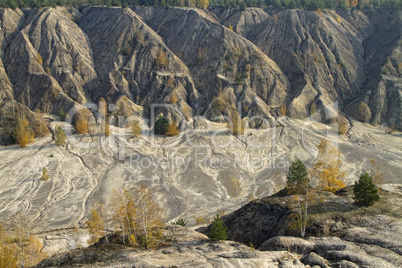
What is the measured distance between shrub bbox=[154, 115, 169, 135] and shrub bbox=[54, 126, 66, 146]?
1695cm

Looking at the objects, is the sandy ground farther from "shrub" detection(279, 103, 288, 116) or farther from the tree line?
the tree line

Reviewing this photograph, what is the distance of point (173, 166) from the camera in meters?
50.3

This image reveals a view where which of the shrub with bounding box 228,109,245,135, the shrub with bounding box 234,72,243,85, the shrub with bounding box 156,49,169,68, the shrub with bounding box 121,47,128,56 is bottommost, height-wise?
the shrub with bounding box 228,109,245,135

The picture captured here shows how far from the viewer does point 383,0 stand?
104 m

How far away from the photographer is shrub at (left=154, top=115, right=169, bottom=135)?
62125mm

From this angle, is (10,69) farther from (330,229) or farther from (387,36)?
(387,36)

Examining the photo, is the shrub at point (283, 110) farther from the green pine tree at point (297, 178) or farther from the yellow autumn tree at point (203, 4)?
the yellow autumn tree at point (203, 4)

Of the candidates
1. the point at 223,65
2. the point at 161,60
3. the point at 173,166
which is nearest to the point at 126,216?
the point at 173,166

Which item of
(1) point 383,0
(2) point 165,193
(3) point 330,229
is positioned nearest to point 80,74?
(2) point 165,193

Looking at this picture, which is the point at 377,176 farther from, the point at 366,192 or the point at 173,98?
the point at 173,98

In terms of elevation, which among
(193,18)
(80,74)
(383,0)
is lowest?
(80,74)

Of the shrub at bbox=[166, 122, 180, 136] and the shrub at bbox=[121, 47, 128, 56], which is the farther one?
the shrub at bbox=[121, 47, 128, 56]

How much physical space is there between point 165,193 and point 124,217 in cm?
2062

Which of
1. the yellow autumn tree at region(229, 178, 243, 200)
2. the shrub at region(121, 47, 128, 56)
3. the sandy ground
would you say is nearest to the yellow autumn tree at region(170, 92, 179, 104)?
the sandy ground
